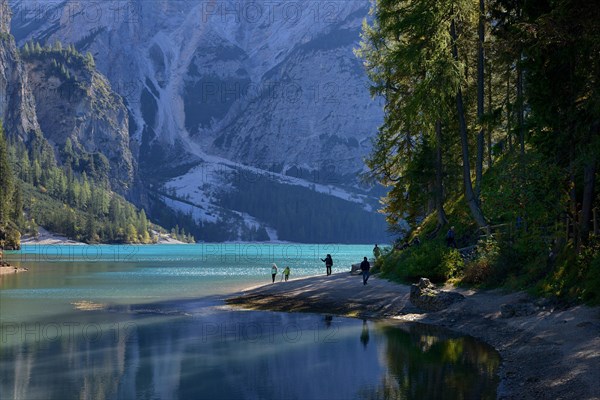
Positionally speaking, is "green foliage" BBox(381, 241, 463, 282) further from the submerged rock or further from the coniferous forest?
the submerged rock

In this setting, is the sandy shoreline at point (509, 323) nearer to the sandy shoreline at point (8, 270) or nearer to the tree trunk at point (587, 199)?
the tree trunk at point (587, 199)

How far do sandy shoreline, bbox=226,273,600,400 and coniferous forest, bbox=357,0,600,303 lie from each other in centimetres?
170

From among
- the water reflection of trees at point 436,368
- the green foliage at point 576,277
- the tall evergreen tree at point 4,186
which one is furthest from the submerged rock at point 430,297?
the tall evergreen tree at point 4,186

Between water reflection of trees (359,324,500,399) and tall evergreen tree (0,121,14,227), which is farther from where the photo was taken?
tall evergreen tree (0,121,14,227)

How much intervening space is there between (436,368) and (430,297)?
12748 millimetres

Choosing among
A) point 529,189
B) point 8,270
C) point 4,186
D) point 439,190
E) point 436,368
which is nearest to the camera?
point 436,368

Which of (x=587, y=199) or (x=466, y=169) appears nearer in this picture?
(x=587, y=199)

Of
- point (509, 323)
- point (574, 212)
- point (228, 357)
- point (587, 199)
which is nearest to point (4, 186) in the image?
point (228, 357)

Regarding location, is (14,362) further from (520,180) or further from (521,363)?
(520,180)

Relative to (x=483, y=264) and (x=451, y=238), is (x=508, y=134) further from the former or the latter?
(x=451, y=238)

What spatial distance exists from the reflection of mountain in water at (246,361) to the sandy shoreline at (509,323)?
1.05 m

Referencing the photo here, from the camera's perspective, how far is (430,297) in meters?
35.1

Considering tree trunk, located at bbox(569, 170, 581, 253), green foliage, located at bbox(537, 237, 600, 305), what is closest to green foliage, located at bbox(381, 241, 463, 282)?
green foliage, located at bbox(537, 237, 600, 305)

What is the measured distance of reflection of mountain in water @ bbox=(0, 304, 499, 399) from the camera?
66.1 ft
